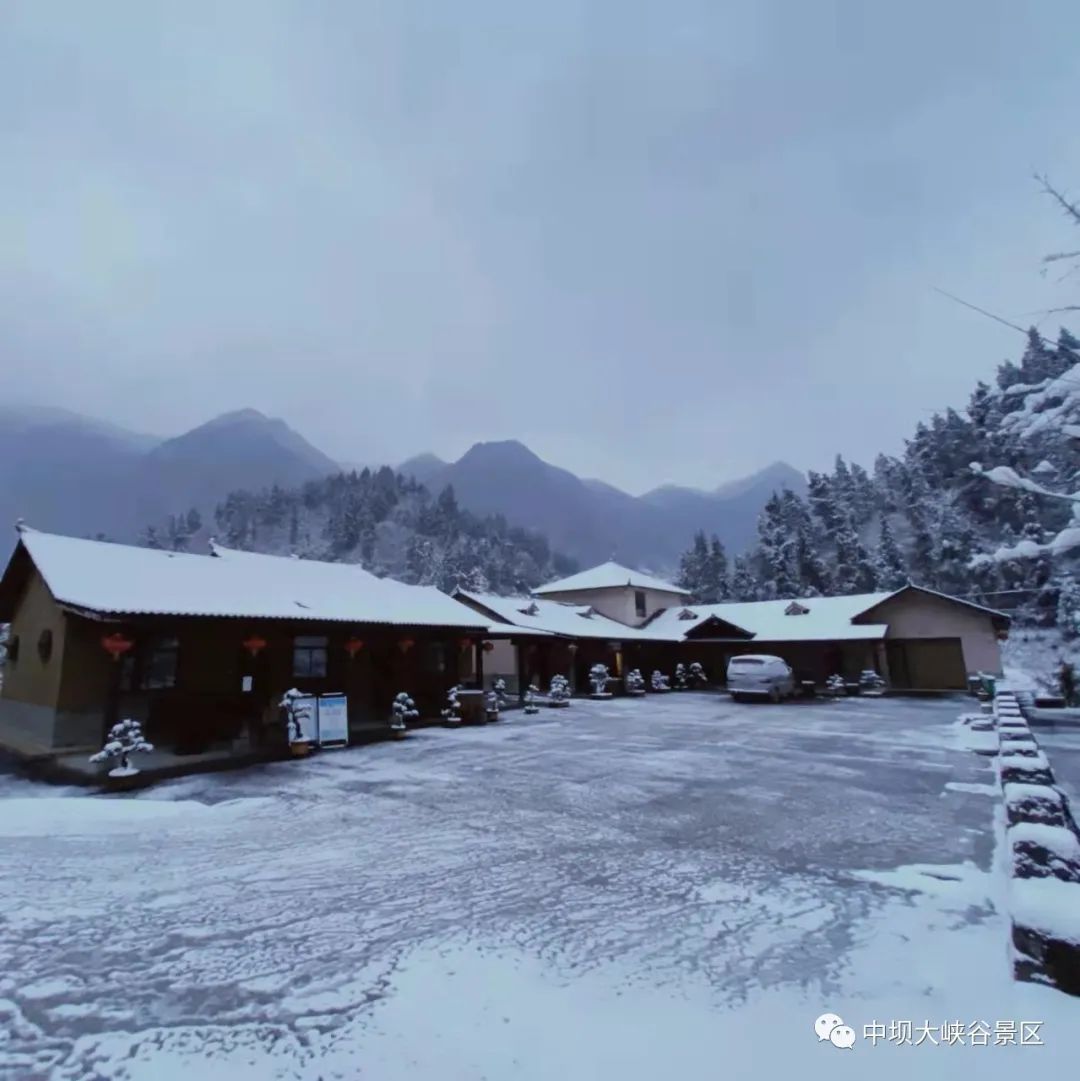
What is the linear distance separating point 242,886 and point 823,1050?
185 inches

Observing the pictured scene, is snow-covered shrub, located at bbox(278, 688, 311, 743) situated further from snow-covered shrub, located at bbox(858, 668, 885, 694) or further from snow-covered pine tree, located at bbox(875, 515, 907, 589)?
snow-covered pine tree, located at bbox(875, 515, 907, 589)

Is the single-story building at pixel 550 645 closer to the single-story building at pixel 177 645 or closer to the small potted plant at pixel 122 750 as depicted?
the single-story building at pixel 177 645

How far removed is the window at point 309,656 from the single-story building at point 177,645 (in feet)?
0.11

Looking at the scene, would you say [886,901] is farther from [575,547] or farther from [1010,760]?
[575,547]

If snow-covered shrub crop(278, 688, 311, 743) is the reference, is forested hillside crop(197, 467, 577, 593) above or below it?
above

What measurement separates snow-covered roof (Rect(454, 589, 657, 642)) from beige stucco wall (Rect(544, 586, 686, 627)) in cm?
230

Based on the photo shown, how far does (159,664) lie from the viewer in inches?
521

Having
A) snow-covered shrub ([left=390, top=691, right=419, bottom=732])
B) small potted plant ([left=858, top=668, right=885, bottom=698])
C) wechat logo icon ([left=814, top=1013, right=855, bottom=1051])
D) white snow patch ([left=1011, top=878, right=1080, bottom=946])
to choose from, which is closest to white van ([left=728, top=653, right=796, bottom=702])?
small potted plant ([left=858, top=668, right=885, bottom=698])

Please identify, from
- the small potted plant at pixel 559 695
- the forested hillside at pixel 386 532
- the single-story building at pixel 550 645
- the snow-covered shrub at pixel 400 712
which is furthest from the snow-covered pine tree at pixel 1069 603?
the forested hillside at pixel 386 532

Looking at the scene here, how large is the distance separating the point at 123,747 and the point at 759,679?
21.8m

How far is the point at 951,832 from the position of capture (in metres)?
6.58

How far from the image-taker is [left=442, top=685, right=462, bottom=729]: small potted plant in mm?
17609

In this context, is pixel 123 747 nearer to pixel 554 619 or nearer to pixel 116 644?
pixel 116 644

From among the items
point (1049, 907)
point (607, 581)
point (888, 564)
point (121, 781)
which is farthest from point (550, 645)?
point (888, 564)
